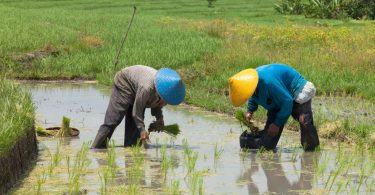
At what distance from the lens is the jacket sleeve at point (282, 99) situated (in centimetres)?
722

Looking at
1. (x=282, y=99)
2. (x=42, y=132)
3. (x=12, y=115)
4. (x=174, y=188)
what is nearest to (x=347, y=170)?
(x=282, y=99)

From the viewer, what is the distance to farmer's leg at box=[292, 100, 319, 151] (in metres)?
7.62

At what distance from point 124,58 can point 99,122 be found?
5304 millimetres

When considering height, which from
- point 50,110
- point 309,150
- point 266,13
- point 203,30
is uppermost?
point 309,150

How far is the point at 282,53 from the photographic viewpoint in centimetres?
1600

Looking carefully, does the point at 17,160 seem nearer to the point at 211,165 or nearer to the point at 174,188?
the point at 174,188

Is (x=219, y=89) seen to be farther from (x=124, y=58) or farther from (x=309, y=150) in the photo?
(x=309, y=150)

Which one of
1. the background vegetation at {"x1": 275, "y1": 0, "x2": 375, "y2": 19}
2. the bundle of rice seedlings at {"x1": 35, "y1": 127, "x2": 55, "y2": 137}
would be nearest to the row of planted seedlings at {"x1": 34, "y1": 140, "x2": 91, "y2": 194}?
the bundle of rice seedlings at {"x1": 35, "y1": 127, "x2": 55, "y2": 137}

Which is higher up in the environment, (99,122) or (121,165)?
(121,165)

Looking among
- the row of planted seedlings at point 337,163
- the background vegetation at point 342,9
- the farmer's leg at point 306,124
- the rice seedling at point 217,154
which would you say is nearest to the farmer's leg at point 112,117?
the rice seedling at point 217,154

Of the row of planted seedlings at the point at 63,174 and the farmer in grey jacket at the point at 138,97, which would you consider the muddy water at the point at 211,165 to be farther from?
the farmer in grey jacket at the point at 138,97

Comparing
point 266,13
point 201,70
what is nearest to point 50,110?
point 201,70

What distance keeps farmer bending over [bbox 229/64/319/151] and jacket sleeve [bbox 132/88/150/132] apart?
0.71 meters

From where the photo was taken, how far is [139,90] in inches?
288
